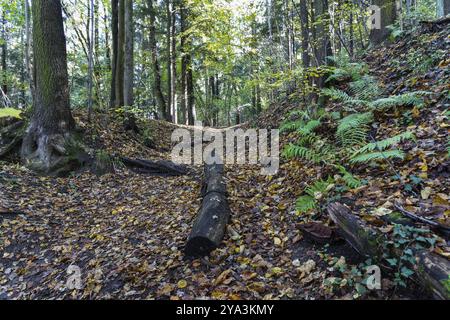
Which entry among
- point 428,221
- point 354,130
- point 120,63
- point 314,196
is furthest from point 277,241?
point 120,63

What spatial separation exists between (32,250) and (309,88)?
6.09 m

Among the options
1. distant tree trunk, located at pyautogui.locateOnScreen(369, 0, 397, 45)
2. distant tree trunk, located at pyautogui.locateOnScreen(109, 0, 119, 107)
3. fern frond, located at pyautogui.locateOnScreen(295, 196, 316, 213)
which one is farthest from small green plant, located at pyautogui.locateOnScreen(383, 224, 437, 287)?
distant tree trunk, located at pyautogui.locateOnScreen(109, 0, 119, 107)

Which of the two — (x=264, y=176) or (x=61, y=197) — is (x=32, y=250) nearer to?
(x=61, y=197)

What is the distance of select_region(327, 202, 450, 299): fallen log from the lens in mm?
2385

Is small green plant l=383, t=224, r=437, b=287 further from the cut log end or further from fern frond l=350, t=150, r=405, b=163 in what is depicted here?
the cut log end

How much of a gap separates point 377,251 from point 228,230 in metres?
1.95

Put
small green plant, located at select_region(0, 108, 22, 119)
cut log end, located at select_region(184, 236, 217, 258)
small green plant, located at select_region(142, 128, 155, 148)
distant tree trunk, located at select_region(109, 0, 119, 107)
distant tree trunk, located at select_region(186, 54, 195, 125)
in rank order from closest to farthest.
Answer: cut log end, located at select_region(184, 236, 217, 258) < small green plant, located at select_region(0, 108, 22, 119) < small green plant, located at select_region(142, 128, 155, 148) < distant tree trunk, located at select_region(109, 0, 119, 107) < distant tree trunk, located at select_region(186, 54, 195, 125)

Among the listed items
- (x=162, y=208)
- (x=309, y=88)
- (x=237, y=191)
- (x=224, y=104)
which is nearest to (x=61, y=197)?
(x=162, y=208)

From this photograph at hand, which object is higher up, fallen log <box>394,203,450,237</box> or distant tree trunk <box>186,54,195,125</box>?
distant tree trunk <box>186,54,195,125</box>

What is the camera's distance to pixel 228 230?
4281 millimetres

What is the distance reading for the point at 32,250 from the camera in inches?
195

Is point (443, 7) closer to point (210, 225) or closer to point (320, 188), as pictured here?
point (320, 188)

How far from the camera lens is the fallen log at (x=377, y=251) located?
2385 millimetres

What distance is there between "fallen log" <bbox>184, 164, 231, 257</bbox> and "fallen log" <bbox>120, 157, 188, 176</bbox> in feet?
8.92
